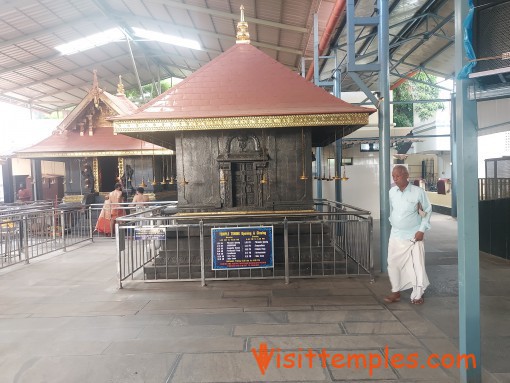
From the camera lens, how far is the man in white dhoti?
4957 millimetres

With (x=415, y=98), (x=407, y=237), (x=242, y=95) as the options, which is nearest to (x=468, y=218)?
(x=407, y=237)

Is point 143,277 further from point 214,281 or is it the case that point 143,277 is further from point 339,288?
point 339,288

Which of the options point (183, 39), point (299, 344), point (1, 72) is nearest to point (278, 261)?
point (299, 344)

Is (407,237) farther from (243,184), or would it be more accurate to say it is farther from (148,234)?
(148,234)

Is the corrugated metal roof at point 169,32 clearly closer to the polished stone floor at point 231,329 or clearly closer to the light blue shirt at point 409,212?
the light blue shirt at point 409,212

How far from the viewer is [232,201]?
302 inches

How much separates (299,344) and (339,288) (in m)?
2.15

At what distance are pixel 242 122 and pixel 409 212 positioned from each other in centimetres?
320

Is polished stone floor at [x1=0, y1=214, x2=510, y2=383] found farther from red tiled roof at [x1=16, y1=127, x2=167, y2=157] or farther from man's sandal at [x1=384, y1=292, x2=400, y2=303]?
red tiled roof at [x1=16, y1=127, x2=167, y2=157]

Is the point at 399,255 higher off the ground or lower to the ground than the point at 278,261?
higher

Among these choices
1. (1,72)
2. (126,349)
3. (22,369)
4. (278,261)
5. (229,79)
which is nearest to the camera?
(22,369)

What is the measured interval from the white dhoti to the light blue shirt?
138 millimetres

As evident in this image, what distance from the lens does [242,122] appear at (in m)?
6.62

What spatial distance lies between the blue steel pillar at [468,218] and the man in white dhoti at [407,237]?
6.73 feet
